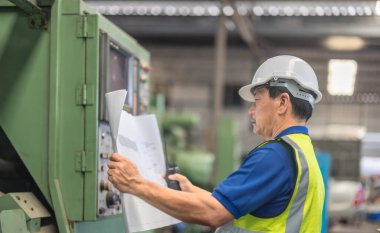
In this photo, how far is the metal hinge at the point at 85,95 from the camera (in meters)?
2.25

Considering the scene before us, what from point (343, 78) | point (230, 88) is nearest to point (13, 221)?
point (343, 78)

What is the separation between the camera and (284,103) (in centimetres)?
189

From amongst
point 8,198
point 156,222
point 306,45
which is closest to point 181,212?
point 156,222

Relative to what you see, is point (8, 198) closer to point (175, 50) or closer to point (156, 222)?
point (156, 222)

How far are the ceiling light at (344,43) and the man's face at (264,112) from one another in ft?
23.9

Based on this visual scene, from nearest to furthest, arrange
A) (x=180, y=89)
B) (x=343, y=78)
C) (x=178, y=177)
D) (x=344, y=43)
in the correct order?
(x=178, y=177), (x=343, y=78), (x=344, y=43), (x=180, y=89)

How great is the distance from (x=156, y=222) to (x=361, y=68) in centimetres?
923

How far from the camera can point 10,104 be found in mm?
2270

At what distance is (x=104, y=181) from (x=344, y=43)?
7827 mm

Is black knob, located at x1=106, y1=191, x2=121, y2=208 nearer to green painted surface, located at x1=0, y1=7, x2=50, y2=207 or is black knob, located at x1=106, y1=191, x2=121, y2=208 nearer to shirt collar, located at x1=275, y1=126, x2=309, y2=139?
green painted surface, located at x1=0, y1=7, x2=50, y2=207

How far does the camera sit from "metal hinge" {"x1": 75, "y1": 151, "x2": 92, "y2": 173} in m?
2.25

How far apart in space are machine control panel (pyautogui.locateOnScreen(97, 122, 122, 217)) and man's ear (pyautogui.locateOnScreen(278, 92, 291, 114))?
0.80 metres

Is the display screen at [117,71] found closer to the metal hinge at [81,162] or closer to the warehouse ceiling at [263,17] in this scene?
the metal hinge at [81,162]

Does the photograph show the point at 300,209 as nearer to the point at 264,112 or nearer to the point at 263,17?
the point at 264,112
